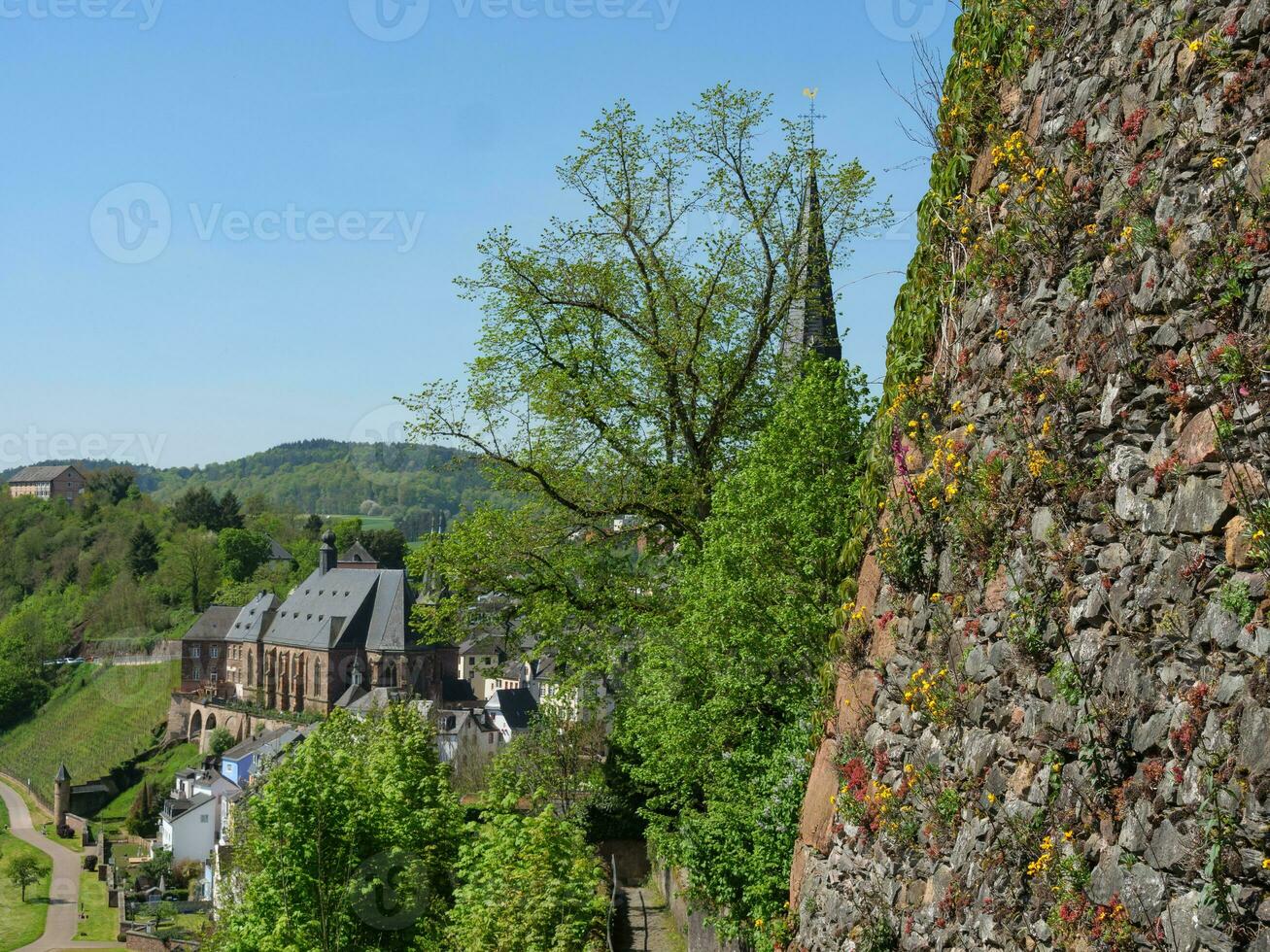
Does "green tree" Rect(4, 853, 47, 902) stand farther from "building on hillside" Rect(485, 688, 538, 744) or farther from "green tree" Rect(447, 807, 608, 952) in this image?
"green tree" Rect(447, 807, 608, 952)

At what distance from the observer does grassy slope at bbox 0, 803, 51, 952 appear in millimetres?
59469

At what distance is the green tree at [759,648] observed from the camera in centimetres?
1519

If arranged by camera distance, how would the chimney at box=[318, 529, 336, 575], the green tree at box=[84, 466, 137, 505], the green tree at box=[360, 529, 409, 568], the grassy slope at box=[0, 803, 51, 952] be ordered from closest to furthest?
the grassy slope at box=[0, 803, 51, 952] → the chimney at box=[318, 529, 336, 575] → the green tree at box=[360, 529, 409, 568] → the green tree at box=[84, 466, 137, 505]

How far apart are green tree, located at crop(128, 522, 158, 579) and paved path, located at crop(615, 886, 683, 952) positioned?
124 meters

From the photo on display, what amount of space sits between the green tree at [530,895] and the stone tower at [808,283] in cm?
1023

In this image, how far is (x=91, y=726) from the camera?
108 m

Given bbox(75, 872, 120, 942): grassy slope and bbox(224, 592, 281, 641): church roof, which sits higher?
bbox(224, 592, 281, 641): church roof

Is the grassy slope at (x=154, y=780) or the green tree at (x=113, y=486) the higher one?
the green tree at (x=113, y=486)

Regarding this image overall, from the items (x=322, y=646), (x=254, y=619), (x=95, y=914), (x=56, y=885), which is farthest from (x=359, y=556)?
(x=95, y=914)

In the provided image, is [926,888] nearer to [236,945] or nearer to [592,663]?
[236,945]

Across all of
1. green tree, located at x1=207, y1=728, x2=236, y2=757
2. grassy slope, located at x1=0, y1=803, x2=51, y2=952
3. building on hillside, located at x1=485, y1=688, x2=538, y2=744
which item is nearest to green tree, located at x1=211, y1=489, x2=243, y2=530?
green tree, located at x1=207, y1=728, x2=236, y2=757

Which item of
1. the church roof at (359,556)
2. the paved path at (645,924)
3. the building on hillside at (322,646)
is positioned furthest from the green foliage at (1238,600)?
the church roof at (359,556)

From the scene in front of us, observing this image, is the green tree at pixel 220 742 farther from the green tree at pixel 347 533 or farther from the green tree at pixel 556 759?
the green tree at pixel 556 759

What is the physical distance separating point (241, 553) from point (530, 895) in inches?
5179
